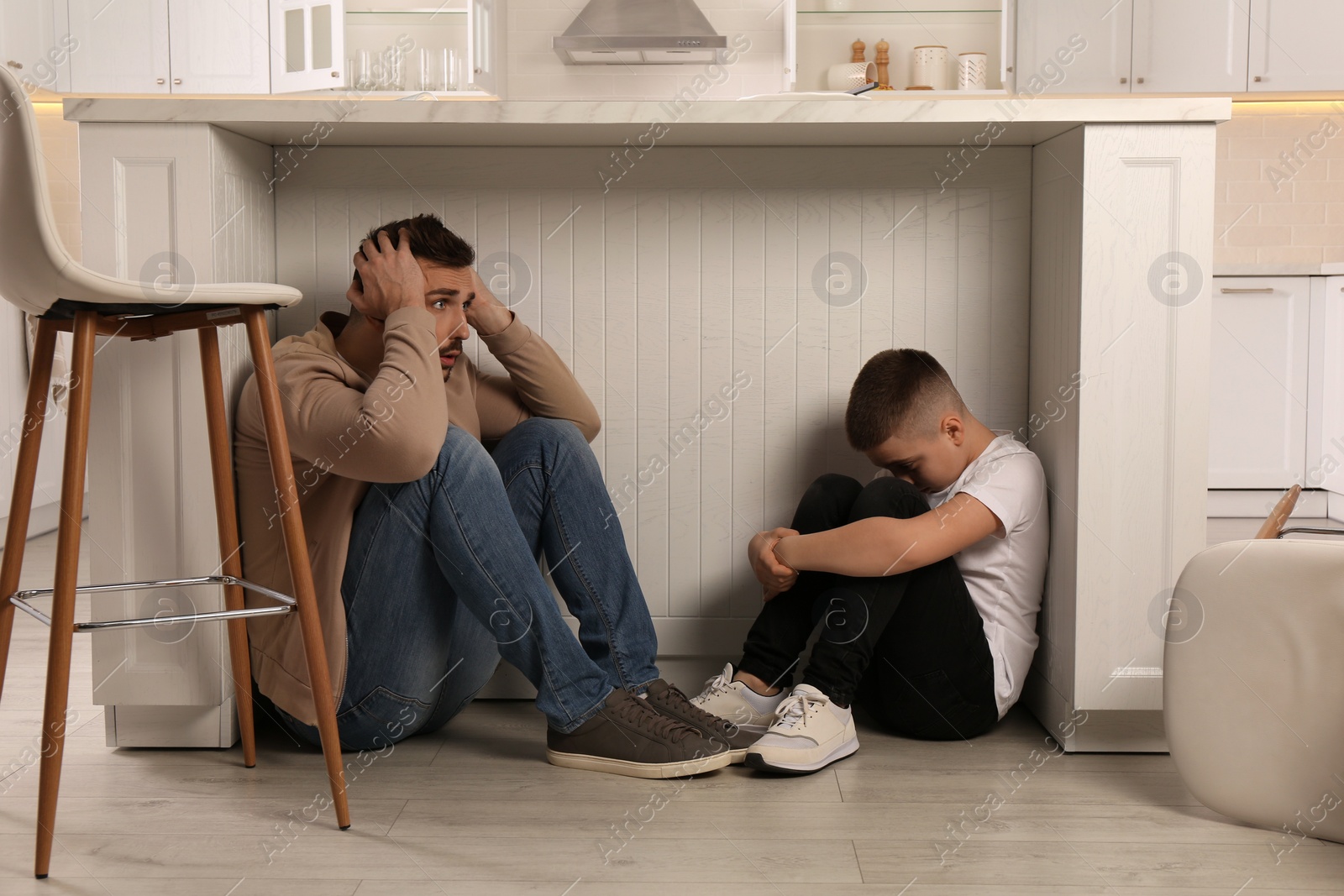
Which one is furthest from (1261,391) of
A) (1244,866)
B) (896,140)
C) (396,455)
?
(396,455)

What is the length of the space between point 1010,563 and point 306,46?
326 cm

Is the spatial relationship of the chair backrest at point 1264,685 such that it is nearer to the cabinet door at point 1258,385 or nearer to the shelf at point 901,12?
the cabinet door at point 1258,385

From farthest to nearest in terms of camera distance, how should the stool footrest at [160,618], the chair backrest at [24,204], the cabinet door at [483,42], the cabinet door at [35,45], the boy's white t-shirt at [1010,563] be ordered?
the cabinet door at [483,42]
the cabinet door at [35,45]
the boy's white t-shirt at [1010,563]
the stool footrest at [160,618]
the chair backrest at [24,204]

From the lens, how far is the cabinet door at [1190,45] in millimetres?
3521

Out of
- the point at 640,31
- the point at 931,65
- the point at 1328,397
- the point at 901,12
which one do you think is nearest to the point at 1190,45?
the point at 931,65

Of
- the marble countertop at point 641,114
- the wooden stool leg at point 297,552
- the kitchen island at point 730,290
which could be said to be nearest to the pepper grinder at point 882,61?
the kitchen island at point 730,290

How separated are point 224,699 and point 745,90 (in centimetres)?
307

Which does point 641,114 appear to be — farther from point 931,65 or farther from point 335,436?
point 931,65

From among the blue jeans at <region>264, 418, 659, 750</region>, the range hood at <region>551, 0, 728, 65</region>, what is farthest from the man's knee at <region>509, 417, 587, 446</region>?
the range hood at <region>551, 0, 728, 65</region>

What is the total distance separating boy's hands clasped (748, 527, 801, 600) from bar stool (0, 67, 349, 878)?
1.95ft

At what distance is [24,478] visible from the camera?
1121mm

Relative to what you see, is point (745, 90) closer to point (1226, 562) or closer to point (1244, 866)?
point (1226, 562)

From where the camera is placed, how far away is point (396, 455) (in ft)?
3.78

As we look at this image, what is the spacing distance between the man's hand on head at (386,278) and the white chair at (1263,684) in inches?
38.9
